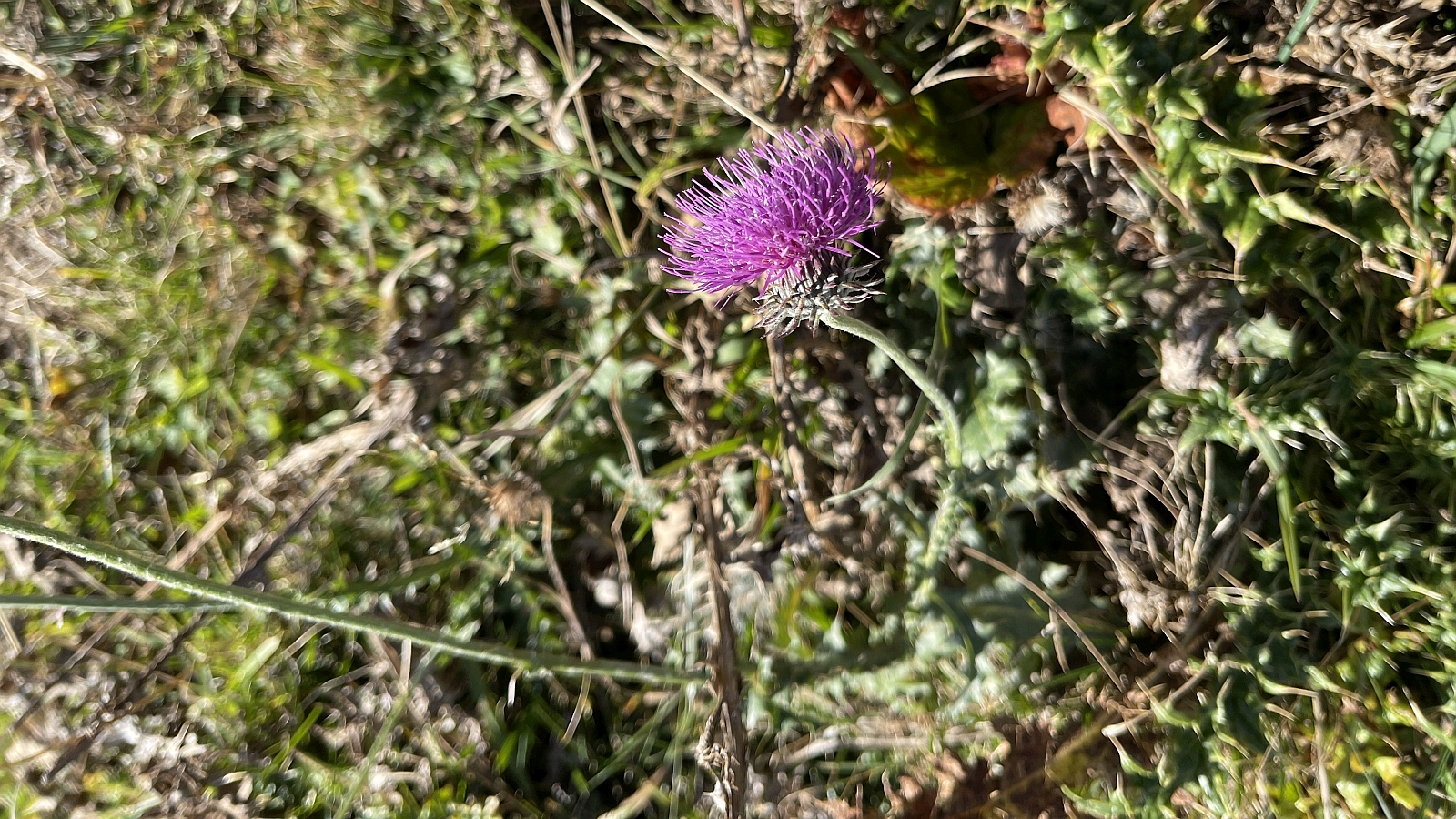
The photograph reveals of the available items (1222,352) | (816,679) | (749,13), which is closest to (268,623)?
(816,679)

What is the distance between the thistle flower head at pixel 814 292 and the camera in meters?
1.45

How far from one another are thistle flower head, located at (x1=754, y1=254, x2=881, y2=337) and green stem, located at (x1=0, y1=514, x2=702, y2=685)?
3.62 feet

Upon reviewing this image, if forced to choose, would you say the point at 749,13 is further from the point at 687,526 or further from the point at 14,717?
the point at 14,717

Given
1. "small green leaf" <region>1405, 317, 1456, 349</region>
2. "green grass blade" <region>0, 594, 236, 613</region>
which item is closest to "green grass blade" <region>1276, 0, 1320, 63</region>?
"small green leaf" <region>1405, 317, 1456, 349</region>

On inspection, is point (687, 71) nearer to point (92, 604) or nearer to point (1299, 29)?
point (1299, 29)

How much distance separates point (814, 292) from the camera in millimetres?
1471

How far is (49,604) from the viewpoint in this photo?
62.7 inches

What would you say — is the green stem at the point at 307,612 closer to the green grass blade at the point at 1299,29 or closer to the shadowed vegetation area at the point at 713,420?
the shadowed vegetation area at the point at 713,420

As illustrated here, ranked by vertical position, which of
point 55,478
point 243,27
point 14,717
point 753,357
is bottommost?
point 14,717

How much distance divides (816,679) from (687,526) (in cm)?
53

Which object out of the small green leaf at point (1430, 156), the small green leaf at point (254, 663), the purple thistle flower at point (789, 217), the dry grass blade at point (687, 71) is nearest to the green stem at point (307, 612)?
the small green leaf at point (254, 663)

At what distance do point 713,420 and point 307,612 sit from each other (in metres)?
1.08

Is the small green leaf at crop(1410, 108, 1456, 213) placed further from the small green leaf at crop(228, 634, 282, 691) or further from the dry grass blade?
the small green leaf at crop(228, 634, 282, 691)

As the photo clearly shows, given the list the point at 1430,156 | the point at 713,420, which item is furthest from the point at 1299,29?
the point at 713,420
